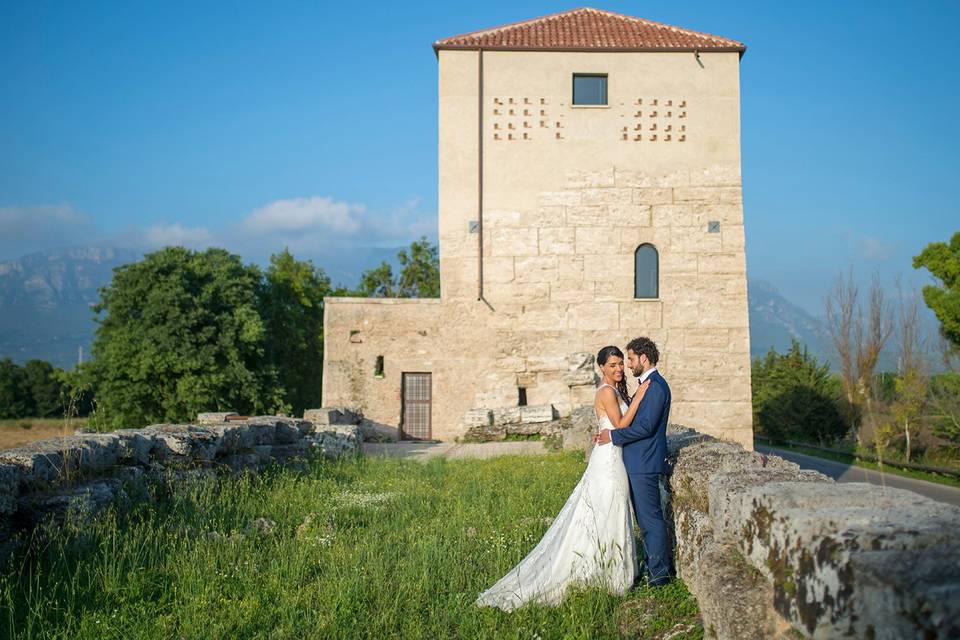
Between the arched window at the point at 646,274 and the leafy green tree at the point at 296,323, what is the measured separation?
57.3 feet

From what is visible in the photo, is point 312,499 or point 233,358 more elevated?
point 233,358

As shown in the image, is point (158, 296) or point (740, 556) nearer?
point (740, 556)

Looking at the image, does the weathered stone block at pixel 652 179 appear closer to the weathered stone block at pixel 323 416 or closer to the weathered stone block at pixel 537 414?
the weathered stone block at pixel 537 414

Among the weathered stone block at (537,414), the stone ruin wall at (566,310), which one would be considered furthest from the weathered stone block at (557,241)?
the weathered stone block at (537,414)

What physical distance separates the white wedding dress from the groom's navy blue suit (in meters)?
0.09

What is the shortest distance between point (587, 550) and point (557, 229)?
15993 mm

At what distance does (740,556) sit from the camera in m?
4.12

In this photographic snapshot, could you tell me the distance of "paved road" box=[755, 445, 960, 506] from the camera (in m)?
18.2

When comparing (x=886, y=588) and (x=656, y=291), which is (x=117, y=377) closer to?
(x=656, y=291)

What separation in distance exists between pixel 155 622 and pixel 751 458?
14.0 feet

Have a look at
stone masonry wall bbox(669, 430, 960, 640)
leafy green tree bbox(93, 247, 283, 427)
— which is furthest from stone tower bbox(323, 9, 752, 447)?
stone masonry wall bbox(669, 430, 960, 640)

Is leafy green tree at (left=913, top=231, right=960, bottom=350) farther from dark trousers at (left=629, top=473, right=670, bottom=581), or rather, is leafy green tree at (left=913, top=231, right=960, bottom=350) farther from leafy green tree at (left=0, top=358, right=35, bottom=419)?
leafy green tree at (left=0, top=358, right=35, bottom=419)

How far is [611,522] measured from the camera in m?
5.82

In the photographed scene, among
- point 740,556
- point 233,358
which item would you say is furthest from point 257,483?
point 233,358
